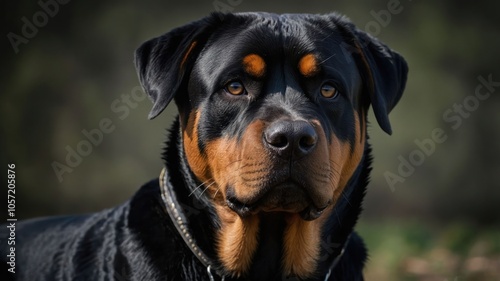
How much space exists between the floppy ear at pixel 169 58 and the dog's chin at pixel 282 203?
60 centimetres

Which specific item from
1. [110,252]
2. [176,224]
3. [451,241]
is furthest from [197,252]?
[451,241]

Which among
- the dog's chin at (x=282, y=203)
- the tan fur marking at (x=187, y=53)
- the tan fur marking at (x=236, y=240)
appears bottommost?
the tan fur marking at (x=236, y=240)

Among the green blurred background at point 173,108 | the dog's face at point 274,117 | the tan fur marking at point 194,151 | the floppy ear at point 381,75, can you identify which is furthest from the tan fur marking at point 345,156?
the green blurred background at point 173,108

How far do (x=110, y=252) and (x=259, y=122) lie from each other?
41.5 inches

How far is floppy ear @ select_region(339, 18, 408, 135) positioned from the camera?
349cm

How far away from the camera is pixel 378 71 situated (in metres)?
3.55

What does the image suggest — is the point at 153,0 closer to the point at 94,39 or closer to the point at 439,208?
the point at 94,39

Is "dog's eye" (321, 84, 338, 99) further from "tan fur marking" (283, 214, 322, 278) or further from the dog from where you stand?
"tan fur marking" (283, 214, 322, 278)

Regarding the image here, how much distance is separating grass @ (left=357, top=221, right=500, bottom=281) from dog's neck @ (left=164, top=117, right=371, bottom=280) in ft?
8.73

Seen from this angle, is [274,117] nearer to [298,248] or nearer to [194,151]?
[194,151]

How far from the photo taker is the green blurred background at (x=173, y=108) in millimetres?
7883

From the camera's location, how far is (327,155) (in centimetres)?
306

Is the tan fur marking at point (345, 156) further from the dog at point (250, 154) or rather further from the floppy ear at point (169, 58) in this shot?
the floppy ear at point (169, 58)

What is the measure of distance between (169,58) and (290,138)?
85cm
